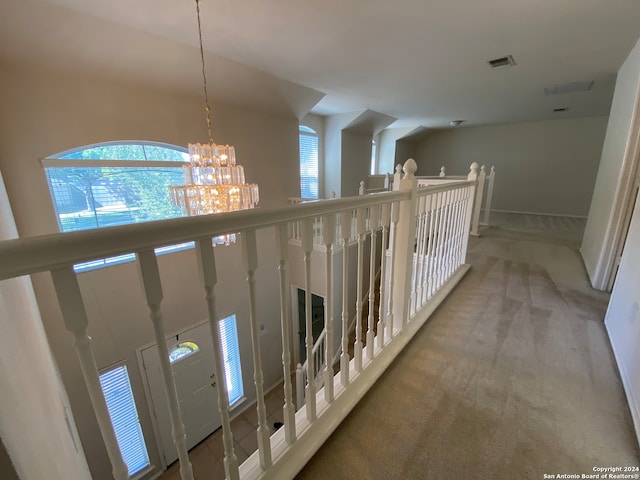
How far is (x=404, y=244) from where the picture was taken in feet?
4.68

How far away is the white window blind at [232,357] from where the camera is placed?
13.0 ft

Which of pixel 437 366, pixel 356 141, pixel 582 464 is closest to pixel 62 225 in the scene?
pixel 437 366

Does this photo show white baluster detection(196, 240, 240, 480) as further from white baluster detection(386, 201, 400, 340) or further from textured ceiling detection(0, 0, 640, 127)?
textured ceiling detection(0, 0, 640, 127)

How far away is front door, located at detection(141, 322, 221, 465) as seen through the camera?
10.7 ft

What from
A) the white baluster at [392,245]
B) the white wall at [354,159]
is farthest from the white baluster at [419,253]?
the white wall at [354,159]

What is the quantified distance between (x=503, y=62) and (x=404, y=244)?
301 centimetres

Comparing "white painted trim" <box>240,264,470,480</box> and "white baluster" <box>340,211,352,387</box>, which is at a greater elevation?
"white baluster" <box>340,211,352,387</box>

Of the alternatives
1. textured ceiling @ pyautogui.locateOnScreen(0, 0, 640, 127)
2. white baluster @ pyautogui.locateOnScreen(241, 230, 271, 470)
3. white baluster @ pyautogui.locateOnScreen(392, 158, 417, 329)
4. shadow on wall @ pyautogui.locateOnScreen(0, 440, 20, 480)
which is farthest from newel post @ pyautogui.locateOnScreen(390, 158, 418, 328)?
textured ceiling @ pyautogui.locateOnScreen(0, 0, 640, 127)

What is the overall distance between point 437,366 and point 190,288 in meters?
3.18

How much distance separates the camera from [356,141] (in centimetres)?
610

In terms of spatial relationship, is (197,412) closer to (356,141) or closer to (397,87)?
(397,87)

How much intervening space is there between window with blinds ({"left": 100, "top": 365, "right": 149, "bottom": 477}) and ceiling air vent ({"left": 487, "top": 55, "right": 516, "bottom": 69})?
18.0 ft

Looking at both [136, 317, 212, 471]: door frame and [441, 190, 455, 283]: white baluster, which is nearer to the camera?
[441, 190, 455, 283]: white baluster

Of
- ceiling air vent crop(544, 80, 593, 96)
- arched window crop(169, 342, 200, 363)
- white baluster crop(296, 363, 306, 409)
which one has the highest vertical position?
ceiling air vent crop(544, 80, 593, 96)
